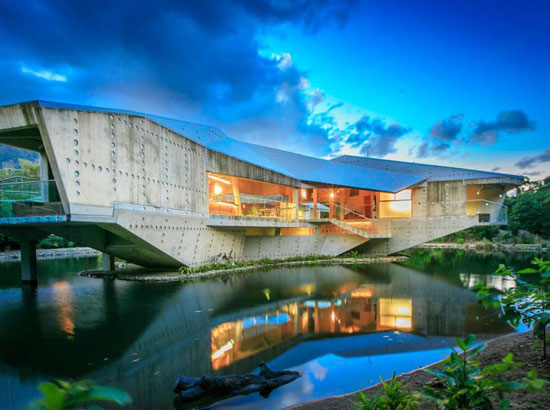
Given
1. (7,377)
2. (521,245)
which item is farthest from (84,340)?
(521,245)

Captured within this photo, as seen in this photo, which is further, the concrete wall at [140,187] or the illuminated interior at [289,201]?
the illuminated interior at [289,201]

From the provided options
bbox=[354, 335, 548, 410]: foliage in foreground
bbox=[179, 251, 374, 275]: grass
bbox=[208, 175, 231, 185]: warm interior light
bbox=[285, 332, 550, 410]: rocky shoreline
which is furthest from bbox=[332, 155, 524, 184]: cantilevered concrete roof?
bbox=[354, 335, 548, 410]: foliage in foreground

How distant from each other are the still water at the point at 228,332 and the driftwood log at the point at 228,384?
161mm

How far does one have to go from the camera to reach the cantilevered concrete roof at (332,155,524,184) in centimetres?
2409

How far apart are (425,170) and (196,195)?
1807cm

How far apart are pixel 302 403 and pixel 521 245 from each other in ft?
Result: 144

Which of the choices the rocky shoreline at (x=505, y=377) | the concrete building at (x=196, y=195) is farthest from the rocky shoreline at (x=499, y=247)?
the rocky shoreline at (x=505, y=377)

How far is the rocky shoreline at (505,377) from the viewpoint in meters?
3.80

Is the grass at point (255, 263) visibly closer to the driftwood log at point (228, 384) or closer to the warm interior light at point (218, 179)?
the warm interior light at point (218, 179)

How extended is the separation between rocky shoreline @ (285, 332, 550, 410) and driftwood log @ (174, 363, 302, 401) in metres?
0.89

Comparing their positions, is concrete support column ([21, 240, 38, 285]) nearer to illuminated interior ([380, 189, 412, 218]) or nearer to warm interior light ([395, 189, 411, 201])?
illuminated interior ([380, 189, 412, 218])

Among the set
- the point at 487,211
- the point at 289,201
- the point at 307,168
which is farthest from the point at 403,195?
the point at 289,201

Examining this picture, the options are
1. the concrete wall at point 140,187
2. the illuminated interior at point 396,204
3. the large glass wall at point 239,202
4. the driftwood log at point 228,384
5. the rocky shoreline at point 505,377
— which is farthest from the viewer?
the illuminated interior at point 396,204

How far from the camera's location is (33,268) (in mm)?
15453
